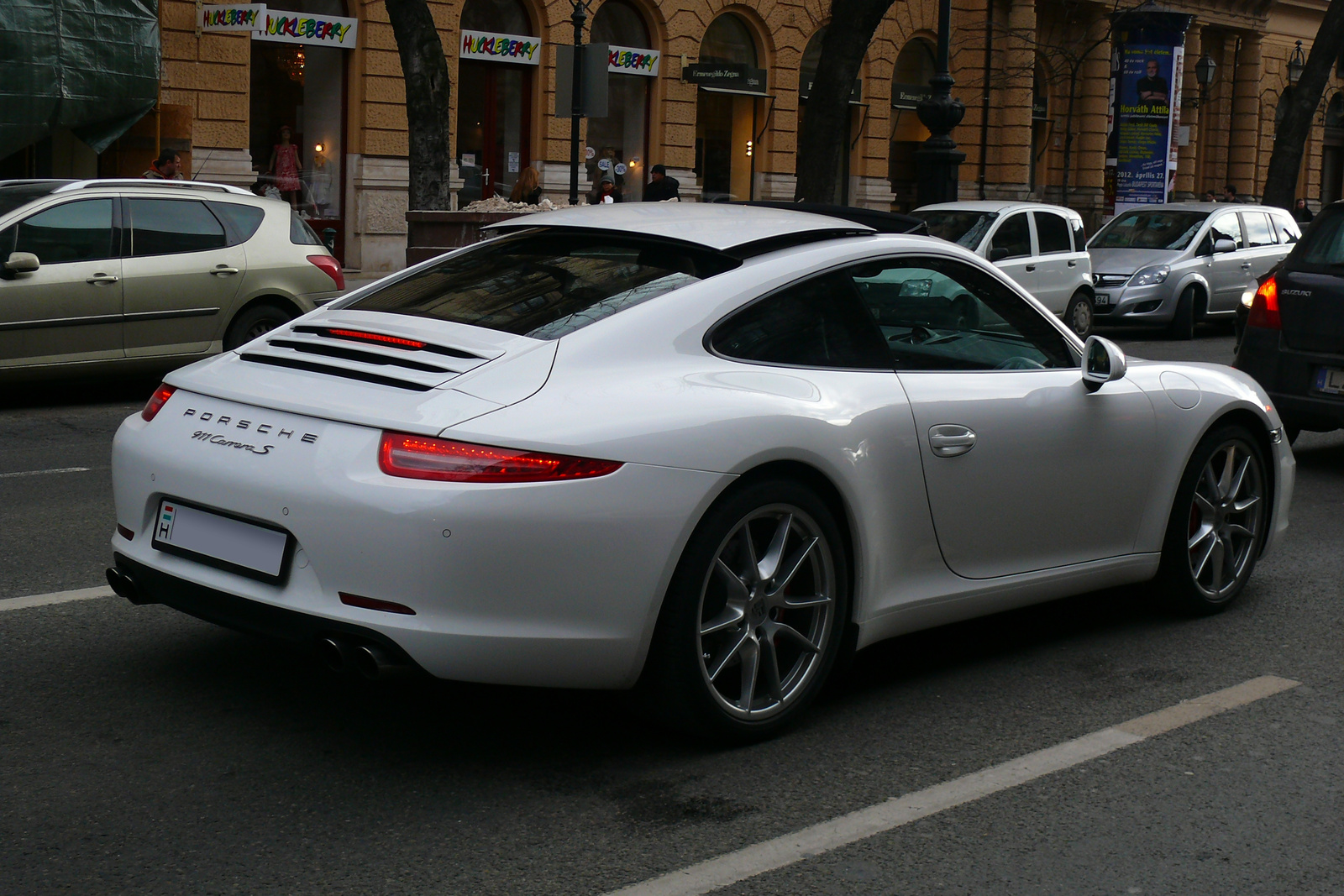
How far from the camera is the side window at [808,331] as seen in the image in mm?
4328

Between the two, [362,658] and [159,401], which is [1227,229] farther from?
[362,658]

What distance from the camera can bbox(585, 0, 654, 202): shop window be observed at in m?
27.8

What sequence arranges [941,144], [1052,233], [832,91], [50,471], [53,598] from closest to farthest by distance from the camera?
[53,598], [50,471], [1052,233], [832,91], [941,144]

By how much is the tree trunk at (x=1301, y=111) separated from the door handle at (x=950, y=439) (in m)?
28.9

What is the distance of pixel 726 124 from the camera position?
30.3 meters

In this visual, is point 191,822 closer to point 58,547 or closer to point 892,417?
point 892,417

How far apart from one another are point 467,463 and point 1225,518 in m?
3.25

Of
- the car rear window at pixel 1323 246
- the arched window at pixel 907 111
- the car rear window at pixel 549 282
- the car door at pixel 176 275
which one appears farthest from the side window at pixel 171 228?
the arched window at pixel 907 111

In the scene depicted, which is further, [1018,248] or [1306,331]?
[1018,248]

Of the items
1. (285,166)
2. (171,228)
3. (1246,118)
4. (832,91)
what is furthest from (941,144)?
(1246,118)

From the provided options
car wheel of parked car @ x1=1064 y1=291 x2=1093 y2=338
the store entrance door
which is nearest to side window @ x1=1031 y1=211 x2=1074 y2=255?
car wheel of parked car @ x1=1064 y1=291 x2=1093 y2=338

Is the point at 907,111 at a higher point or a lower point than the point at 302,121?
higher

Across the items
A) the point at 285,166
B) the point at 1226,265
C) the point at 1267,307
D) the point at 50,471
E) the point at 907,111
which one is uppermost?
the point at 907,111

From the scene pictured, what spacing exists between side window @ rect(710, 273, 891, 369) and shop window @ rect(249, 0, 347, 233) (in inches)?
766
